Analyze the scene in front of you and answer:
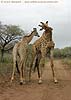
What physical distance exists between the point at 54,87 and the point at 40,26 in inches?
121

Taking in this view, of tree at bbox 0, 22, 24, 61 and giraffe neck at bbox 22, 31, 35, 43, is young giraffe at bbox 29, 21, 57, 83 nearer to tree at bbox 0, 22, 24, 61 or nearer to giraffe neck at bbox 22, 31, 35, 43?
giraffe neck at bbox 22, 31, 35, 43

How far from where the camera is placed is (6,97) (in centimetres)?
947

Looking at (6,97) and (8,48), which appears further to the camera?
(8,48)

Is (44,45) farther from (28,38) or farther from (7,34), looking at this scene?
(7,34)

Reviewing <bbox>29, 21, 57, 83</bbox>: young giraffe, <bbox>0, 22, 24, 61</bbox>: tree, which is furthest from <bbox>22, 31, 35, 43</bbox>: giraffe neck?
<bbox>0, 22, 24, 61</bbox>: tree

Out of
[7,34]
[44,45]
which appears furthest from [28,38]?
[7,34]

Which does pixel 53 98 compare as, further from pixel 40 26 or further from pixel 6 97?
pixel 40 26

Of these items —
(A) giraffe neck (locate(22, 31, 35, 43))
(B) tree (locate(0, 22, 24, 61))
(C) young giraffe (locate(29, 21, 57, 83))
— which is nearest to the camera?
(C) young giraffe (locate(29, 21, 57, 83))

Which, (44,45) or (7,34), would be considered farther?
(7,34)

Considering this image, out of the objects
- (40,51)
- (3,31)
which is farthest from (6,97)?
(3,31)

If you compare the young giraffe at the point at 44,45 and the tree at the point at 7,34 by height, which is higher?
the tree at the point at 7,34

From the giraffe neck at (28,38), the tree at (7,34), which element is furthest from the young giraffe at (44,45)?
the tree at (7,34)

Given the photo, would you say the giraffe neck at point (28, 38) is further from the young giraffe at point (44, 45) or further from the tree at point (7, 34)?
the tree at point (7, 34)

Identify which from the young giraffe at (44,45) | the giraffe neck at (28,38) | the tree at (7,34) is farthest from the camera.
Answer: the tree at (7,34)
